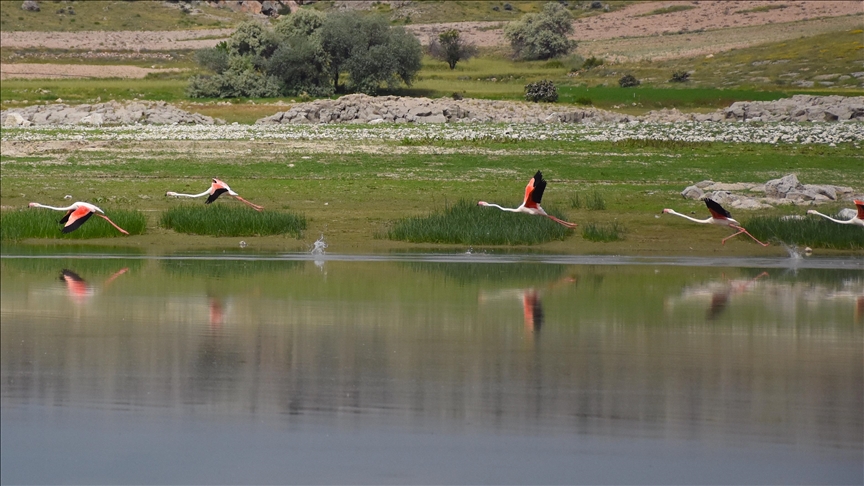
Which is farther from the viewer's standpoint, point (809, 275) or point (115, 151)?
point (115, 151)

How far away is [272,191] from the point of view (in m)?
25.3

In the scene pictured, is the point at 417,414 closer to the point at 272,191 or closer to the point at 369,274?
the point at 369,274

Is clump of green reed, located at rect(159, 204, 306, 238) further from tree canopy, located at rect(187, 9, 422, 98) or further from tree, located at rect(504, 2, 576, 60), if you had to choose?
tree, located at rect(504, 2, 576, 60)

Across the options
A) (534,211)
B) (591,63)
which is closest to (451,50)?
(591,63)

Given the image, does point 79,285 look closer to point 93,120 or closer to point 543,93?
point 93,120

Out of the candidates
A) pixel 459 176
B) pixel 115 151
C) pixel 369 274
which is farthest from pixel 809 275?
pixel 115 151

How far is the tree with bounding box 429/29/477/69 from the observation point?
73.6m

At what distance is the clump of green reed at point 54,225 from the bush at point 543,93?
33.1 m

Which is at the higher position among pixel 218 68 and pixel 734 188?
pixel 218 68

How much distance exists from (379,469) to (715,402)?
343 cm

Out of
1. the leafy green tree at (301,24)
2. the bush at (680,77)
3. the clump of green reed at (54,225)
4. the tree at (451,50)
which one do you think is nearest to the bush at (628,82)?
the bush at (680,77)

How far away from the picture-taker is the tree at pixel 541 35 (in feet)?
254

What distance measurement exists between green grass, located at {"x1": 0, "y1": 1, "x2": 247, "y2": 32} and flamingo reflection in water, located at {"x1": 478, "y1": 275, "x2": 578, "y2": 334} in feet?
290

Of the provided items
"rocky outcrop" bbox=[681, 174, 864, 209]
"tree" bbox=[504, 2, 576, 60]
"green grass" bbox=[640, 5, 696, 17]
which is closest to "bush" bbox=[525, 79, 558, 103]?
"tree" bbox=[504, 2, 576, 60]
